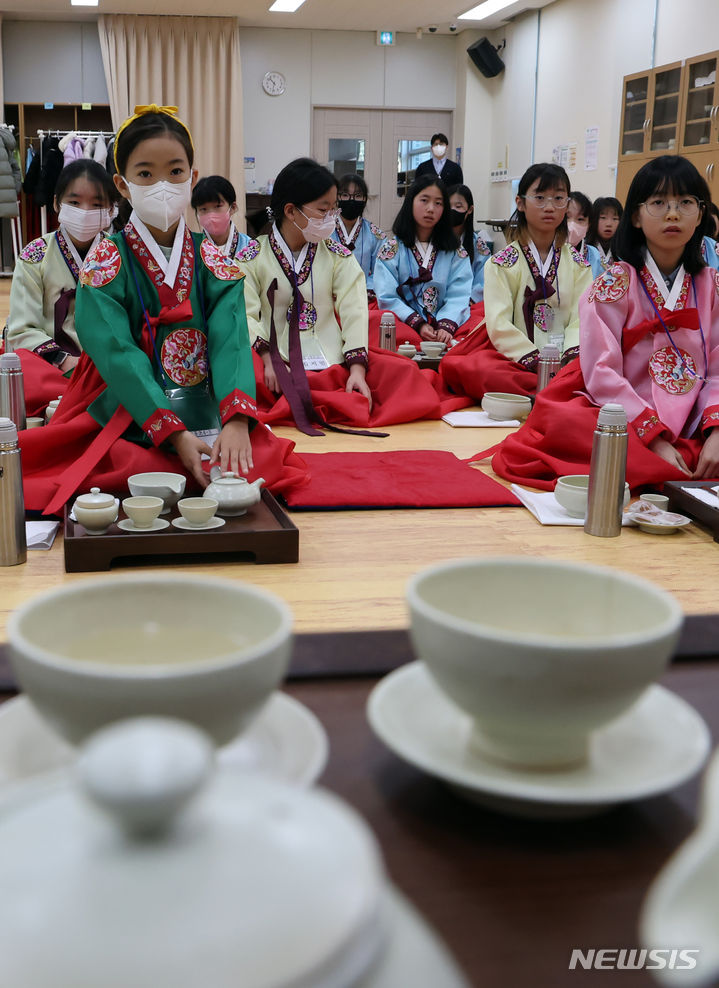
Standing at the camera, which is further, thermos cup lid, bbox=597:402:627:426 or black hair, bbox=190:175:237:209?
black hair, bbox=190:175:237:209

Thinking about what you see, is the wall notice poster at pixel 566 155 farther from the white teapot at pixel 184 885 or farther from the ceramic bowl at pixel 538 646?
the white teapot at pixel 184 885

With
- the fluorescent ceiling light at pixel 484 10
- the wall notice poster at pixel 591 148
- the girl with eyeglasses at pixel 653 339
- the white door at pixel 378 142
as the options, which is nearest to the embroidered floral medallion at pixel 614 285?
the girl with eyeglasses at pixel 653 339

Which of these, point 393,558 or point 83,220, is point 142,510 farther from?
point 83,220

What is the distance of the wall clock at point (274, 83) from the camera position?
12.5 metres

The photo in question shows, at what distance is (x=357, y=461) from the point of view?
385 centimetres

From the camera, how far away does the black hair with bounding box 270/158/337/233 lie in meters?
4.70

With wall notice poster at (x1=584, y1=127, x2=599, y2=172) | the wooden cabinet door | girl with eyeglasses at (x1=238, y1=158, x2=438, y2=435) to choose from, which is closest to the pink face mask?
girl with eyeglasses at (x1=238, y1=158, x2=438, y2=435)

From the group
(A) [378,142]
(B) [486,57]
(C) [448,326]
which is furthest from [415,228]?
(A) [378,142]

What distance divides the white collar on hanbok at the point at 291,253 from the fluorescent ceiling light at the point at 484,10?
718 cm

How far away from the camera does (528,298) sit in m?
5.33

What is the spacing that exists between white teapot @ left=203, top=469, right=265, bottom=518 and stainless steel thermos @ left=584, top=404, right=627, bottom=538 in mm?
991

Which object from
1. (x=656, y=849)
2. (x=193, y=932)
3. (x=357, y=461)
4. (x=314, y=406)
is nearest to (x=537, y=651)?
(x=656, y=849)

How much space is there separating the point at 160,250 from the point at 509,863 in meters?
2.84

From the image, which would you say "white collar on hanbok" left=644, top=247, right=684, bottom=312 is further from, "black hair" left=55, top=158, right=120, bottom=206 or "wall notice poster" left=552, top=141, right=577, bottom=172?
"wall notice poster" left=552, top=141, right=577, bottom=172
